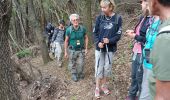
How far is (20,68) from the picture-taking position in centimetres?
1023

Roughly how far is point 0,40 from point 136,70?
236 cm

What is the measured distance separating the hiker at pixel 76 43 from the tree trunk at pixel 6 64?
239 centimetres

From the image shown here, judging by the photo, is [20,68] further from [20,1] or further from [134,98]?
[20,1]

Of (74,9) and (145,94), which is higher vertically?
(74,9)

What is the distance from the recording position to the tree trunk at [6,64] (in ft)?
17.7

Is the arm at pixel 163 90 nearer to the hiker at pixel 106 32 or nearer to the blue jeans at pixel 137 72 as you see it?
the blue jeans at pixel 137 72

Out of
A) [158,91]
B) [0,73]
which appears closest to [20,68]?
[0,73]

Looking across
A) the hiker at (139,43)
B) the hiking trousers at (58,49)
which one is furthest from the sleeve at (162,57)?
the hiking trousers at (58,49)

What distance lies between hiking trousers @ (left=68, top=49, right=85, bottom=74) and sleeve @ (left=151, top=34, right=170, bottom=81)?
6305 millimetres

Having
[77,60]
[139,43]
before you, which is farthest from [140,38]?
[77,60]

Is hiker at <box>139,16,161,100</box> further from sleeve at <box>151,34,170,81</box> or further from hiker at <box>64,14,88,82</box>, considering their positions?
hiker at <box>64,14,88,82</box>

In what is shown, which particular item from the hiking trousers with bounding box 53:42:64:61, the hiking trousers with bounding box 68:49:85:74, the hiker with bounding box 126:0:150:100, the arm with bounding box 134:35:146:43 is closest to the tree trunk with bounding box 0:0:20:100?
the hiker with bounding box 126:0:150:100

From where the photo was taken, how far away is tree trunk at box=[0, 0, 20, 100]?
17.7ft

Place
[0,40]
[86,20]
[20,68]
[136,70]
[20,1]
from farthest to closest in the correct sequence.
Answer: [20,1]
[86,20]
[20,68]
[0,40]
[136,70]
